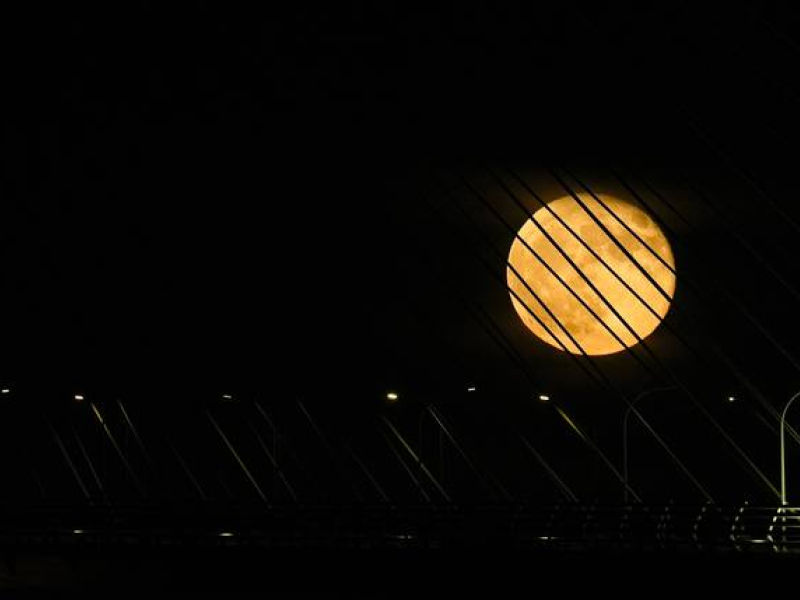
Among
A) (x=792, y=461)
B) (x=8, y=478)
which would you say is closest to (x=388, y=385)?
(x=8, y=478)

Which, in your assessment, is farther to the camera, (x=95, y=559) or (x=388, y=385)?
(x=388, y=385)

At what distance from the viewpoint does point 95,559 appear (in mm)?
28234

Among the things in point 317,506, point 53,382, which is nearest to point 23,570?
point 317,506

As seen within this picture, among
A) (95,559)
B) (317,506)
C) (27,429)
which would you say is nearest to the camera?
(95,559)

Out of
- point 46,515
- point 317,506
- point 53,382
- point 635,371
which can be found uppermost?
point 53,382

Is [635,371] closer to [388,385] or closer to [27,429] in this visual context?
[388,385]

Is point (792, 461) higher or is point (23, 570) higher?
point (792, 461)

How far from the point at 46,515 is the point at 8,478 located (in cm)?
2294

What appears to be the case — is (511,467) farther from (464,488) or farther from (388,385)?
(388,385)

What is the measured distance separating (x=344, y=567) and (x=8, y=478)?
29582mm

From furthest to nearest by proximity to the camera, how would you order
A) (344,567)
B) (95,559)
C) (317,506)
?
(317,506) → (95,559) → (344,567)

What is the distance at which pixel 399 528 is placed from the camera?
27781mm

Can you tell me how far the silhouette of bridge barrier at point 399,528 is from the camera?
25422 mm

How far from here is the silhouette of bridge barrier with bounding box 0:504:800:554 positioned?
25422 millimetres
